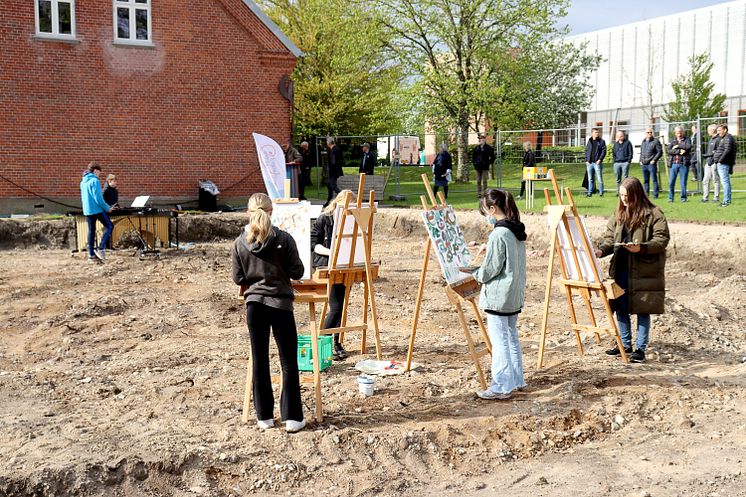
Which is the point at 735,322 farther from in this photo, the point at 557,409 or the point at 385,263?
the point at 385,263

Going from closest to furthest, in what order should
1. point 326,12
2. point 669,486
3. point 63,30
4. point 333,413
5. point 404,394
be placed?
1. point 669,486
2. point 333,413
3. point 404,394
4. point 63,30
5. point 326,12

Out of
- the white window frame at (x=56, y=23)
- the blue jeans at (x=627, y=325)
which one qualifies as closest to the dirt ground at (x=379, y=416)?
the blue jeans at (x=627, y=325)

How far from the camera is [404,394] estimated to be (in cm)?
802

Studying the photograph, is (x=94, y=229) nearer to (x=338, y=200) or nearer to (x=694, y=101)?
(x=338, y=200)

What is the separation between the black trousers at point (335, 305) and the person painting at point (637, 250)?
109 inches

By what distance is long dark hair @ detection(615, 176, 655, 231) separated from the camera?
A: 8.67 m

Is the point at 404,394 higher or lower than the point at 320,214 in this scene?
lower

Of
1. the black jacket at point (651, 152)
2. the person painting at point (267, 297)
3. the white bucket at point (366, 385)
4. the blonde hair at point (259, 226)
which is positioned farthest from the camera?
the black jacket at point (651, 152)

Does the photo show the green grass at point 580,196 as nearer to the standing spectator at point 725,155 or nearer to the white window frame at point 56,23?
the standing spectator at point 725,155

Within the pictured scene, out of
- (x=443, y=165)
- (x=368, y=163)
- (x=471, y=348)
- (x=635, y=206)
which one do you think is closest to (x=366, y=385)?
(x=471, y=348)

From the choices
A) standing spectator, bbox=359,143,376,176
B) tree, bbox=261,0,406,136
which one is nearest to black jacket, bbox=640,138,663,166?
standing spectator, bbox=359,143,376,176

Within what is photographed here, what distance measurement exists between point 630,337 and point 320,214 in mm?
3632

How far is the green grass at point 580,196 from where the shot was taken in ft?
63.1

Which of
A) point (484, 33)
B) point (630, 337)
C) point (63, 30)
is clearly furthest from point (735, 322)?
point (484, 33)
